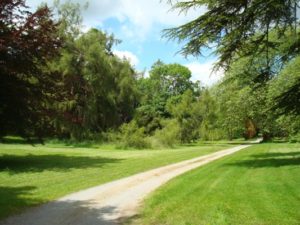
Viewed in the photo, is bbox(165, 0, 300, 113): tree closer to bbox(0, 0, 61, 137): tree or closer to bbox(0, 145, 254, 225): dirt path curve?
bbox(0, 145, 254, 225): dirt path curve

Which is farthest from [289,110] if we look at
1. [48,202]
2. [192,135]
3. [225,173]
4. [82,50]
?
[192,135]

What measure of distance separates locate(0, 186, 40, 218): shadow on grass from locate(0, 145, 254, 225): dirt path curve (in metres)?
0.45

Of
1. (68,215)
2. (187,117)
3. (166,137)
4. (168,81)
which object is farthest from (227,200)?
(168,81)

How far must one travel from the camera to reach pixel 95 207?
1080cm

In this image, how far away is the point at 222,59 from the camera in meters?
11.4

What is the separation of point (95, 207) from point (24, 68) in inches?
483

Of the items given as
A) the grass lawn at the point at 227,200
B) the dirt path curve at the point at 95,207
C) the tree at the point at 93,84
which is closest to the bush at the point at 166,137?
the tree at the point at 93,84

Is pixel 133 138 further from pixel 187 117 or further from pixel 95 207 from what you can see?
pixel 95 207

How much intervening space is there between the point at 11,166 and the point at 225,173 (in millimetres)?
Answer: 9720

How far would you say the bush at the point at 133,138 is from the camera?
40.5 metres

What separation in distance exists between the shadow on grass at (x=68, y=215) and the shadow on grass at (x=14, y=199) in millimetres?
244

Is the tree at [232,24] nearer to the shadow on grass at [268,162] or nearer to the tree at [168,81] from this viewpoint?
the shadow on grass at [268,162]

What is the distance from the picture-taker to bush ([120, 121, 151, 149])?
40.5 m

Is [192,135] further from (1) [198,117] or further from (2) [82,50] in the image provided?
(2) [82,50]
